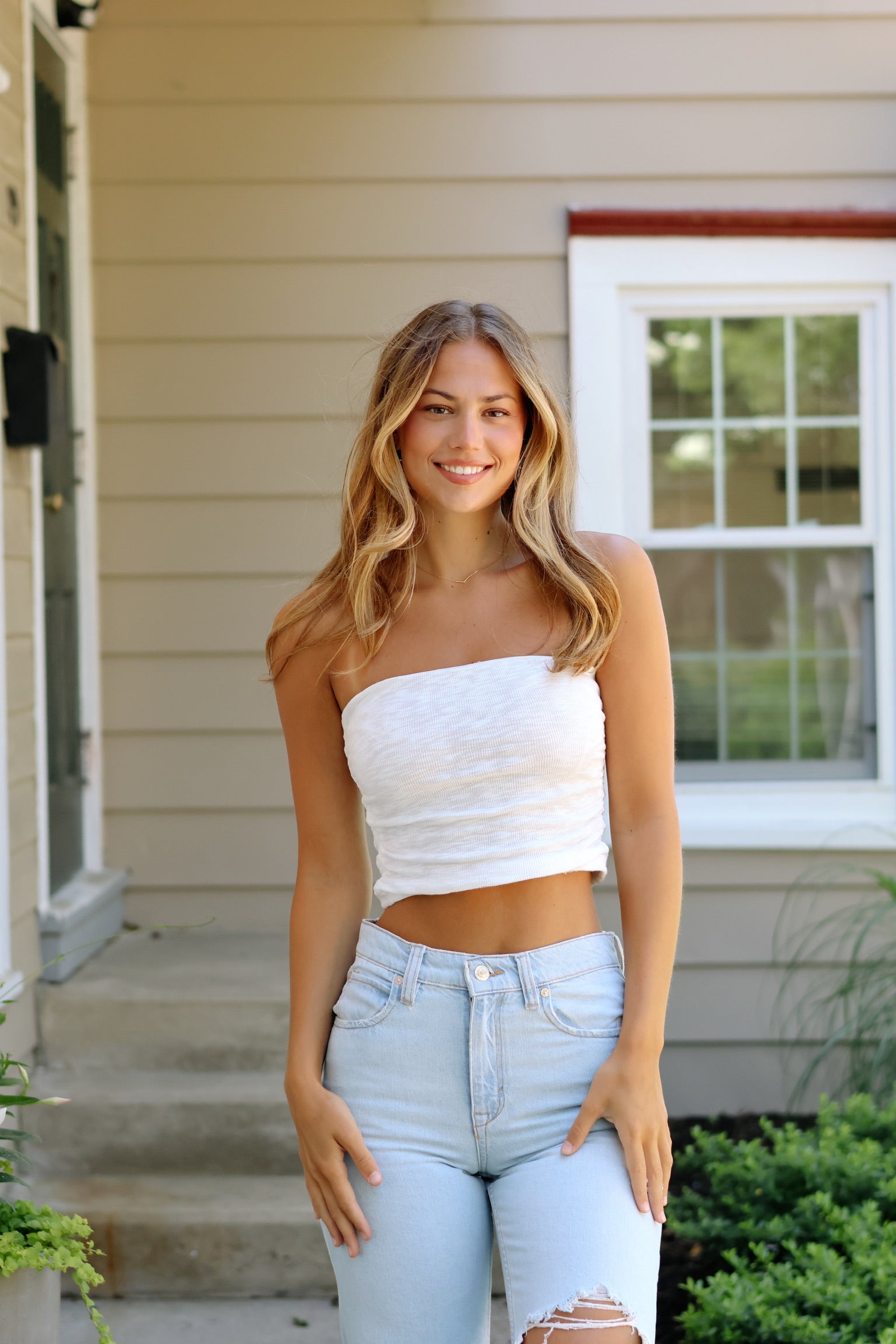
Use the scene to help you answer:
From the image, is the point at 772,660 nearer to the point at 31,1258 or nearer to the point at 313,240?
the point at 313,240

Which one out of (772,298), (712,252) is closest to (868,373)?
(772,298)

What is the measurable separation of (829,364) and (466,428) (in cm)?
257

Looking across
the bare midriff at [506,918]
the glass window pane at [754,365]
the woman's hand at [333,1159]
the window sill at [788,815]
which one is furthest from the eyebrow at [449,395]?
the glass window pane at [754,365]

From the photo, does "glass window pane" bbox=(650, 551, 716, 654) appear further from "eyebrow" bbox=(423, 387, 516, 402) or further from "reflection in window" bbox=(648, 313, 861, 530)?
"eyebrow" bbox=(423, 387, 516, 402)

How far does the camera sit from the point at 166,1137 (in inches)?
121

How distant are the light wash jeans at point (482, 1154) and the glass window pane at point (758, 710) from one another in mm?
2495

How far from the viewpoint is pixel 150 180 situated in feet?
11.8

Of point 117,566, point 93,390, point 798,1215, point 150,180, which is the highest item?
point 150,180

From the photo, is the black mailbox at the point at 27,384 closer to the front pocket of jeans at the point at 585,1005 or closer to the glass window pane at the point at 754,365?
the glass window pane at the point at 754,365

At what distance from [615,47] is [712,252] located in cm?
64

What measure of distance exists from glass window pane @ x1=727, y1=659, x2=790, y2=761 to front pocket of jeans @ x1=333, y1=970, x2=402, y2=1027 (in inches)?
99.7

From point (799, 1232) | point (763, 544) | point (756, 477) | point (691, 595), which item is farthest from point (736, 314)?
point (799, 1232)

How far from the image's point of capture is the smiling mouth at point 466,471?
1462 mm

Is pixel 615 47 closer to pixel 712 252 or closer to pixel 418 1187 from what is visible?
pixel 712 252
